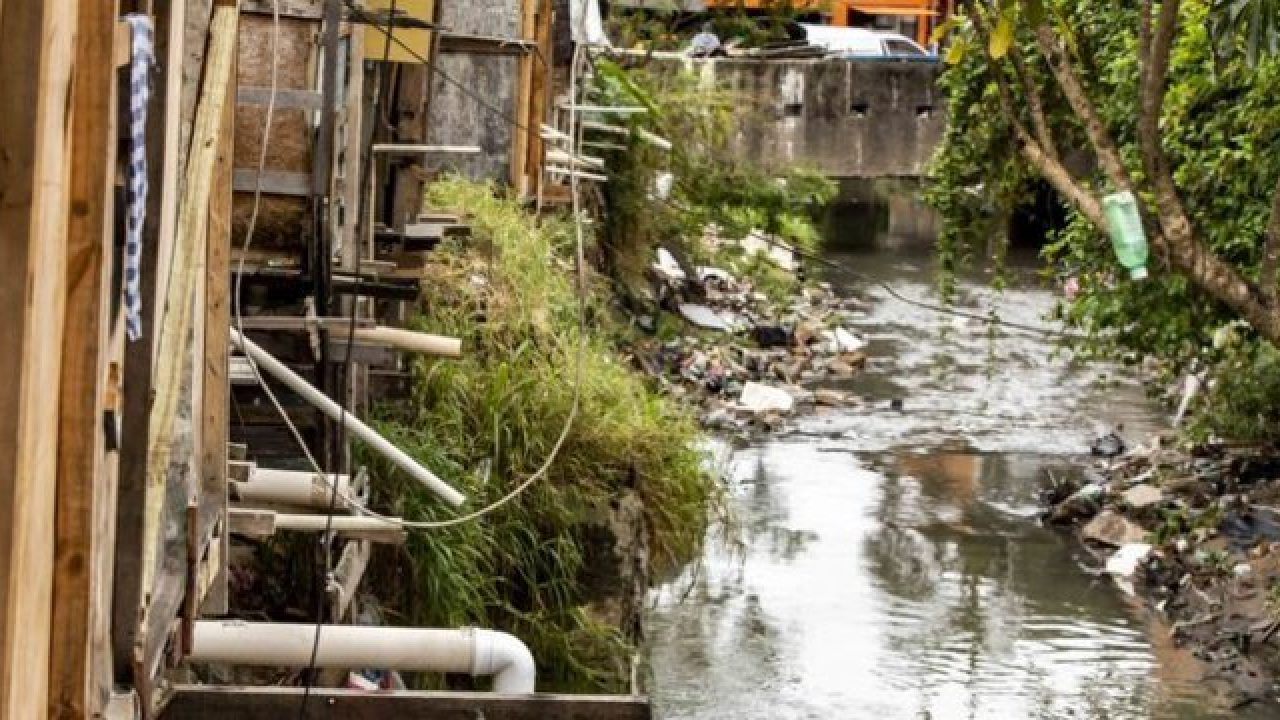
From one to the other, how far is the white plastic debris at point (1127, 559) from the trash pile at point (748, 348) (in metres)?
3.80

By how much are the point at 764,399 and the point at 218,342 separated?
16294 mm

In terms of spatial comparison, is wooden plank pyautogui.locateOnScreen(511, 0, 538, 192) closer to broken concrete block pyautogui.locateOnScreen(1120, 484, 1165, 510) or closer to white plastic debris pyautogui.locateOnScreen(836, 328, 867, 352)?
broken concrete block pyautogui.locateOnScreen(1120, 484, 1165, 510)

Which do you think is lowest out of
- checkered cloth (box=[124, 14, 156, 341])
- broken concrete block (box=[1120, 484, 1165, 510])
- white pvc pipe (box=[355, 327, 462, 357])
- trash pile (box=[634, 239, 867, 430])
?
broken concrete block (box=[1120, 484, 1165, 510])

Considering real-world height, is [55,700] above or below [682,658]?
above

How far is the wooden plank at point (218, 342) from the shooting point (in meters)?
4.78

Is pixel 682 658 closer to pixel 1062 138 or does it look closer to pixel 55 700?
pixel 1062 138

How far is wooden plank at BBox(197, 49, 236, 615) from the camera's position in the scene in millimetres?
4777

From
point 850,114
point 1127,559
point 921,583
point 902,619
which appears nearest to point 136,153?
point 902,619

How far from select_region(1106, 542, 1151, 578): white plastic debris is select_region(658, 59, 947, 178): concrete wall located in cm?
2042

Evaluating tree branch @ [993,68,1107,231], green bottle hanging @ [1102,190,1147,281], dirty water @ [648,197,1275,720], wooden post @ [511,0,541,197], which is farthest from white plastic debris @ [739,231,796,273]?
green bottle hanging @ [1102,190,1147,281]

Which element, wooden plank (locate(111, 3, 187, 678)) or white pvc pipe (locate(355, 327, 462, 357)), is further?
white pvc pipe (locate(355, 327, 462, 357))

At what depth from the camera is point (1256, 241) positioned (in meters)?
13.5

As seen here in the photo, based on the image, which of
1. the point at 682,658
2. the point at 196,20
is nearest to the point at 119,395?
the point at 196,20

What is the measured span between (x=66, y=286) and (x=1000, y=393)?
20.0 metres
